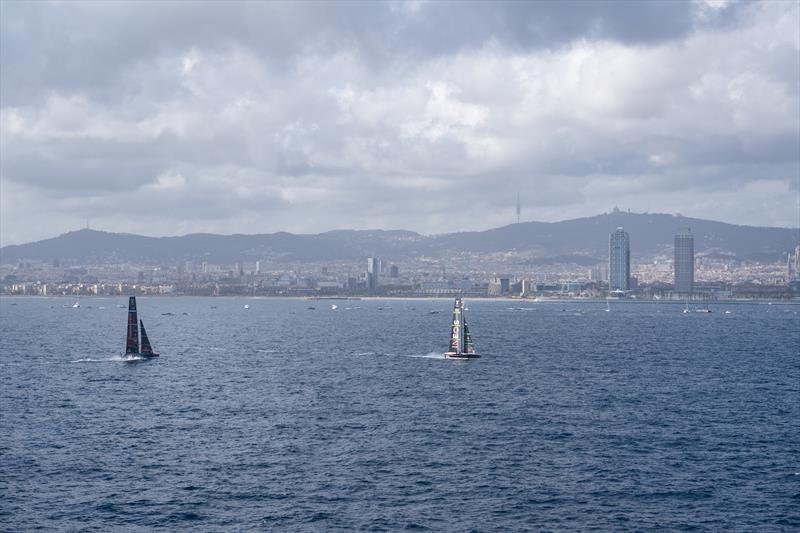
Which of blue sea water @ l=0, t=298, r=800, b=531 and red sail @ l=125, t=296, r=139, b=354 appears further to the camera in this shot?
red sail @ l=125, t=296, r=139, b=354

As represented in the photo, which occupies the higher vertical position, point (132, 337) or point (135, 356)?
point (132, 337)

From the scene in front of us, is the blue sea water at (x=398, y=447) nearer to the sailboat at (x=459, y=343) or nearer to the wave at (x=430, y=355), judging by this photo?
the sailboat at (x=459, y=343)

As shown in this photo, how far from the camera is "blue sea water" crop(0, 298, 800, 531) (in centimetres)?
5729

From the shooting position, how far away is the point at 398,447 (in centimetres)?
7488

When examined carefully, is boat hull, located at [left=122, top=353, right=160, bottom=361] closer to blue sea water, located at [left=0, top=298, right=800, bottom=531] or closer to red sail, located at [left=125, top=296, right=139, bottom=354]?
red sail, located at [left=125, top=296, right=139, bottom=354]

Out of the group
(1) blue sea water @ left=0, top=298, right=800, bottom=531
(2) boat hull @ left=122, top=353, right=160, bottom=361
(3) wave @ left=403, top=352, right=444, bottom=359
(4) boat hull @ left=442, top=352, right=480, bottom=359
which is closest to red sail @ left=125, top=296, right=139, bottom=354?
(2) boat hull @ left=122, top=353, right=160, bottom=361

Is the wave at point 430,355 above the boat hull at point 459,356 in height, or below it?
below

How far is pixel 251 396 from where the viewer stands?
102875mm

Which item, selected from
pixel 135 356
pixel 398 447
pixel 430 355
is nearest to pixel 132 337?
pixel 135 356

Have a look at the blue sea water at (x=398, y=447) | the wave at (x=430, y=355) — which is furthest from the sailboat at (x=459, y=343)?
the blue sea water at (x=398, y=447)

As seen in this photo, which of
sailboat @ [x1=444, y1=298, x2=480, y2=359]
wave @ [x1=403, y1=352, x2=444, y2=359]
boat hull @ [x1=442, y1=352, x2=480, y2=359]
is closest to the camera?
boat hull @ [x1=442, y1=352, x2=480, y2=359]

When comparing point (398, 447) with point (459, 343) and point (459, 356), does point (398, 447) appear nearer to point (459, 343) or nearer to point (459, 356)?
point (459, 356)

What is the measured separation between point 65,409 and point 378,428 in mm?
31831

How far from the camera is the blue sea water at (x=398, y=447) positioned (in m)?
57.3
